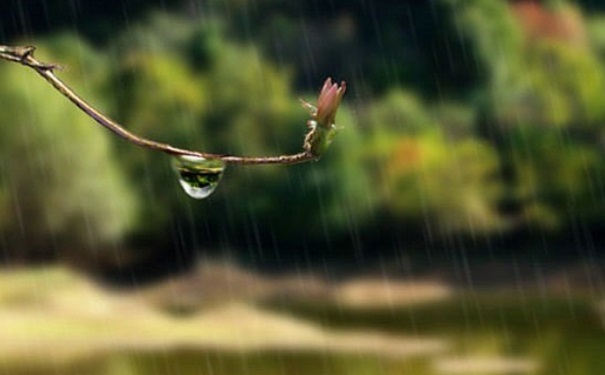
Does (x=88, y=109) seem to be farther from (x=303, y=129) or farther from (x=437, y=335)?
(x=437, y=335)

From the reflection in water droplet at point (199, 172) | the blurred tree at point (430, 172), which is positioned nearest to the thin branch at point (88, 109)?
the reflection in water droplet at point (199, 172)

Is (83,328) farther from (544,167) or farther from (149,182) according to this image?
(544,167)

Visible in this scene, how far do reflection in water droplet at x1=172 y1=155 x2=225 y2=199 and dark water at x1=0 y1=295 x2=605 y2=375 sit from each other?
249 centimetres

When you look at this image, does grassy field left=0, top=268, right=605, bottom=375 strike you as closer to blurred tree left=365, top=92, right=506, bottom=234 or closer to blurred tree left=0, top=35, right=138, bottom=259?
blurred tree left=0, top=35, right=138, bottom=259

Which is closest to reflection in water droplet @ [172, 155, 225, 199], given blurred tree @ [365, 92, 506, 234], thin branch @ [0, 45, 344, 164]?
thin branch @ [0, 45, 344, 164]

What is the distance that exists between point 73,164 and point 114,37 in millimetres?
342

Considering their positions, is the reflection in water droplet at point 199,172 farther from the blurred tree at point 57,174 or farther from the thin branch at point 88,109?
the blurred tree at point 57,174

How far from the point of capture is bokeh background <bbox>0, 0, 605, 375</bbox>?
2.65m

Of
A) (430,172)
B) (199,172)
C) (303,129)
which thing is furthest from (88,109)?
(430,172)

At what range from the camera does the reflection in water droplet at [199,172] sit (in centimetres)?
28

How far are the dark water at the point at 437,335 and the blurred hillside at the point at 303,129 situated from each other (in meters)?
0.17

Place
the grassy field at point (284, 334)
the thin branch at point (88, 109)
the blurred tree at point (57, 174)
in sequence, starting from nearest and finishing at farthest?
the thin branch at point (88, 109), the blurred tree at point (57, 174), the grassy field at point (284, 334)

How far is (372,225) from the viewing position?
269cm

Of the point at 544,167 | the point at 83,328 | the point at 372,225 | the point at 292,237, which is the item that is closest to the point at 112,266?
the point at 83,328
